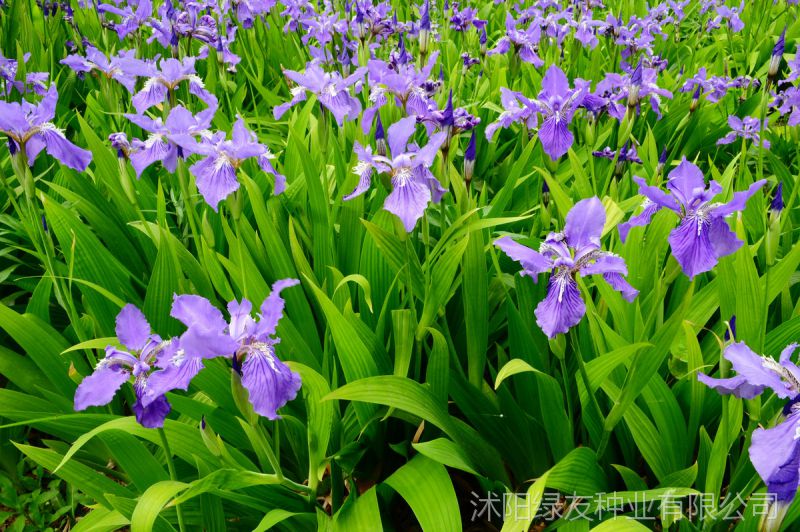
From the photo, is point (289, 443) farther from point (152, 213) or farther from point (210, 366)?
point (152, 213)

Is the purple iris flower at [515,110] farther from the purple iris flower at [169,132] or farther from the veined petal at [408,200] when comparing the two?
the purple iris flower at [169,132]

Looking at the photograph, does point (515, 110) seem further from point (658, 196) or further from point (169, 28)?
point (169, 28)

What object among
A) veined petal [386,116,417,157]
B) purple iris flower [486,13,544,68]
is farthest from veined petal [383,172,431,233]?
purple iris flower [486,13,544,68]

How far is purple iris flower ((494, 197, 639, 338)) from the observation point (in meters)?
1.22

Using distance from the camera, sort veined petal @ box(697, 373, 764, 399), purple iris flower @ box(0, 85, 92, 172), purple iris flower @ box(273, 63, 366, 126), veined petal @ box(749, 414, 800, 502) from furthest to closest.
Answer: purple iris flower @ box(273, 63, 366, 126)
purple iris flower @ box(0, 85, 92, 172)
veined petal @ box(697, 373, 764, 399)
veined petal @ box(749, 414, 800, 502)

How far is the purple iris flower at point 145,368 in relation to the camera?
3.61 feet

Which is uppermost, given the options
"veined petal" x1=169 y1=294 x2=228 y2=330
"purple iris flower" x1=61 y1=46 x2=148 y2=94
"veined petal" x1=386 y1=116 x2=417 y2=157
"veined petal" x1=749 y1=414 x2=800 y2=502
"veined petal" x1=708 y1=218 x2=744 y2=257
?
"veined petal" x1=386 y1=116 x2=417 y2=157

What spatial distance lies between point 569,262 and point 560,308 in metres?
0.10

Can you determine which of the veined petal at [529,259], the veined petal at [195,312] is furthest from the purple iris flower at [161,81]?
the veined petal at [529,259]

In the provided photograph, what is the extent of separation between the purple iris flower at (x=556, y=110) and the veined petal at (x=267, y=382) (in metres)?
1.20

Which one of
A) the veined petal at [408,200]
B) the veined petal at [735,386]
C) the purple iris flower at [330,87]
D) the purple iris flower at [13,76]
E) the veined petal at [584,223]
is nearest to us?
the veined petal at [735,386]

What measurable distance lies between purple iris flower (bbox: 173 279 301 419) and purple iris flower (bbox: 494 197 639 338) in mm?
500

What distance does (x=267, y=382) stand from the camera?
1147 mm

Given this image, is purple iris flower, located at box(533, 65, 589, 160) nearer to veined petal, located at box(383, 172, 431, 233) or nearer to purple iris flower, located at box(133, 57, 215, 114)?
veined petal, located at box(383, 172, 431, 233)
